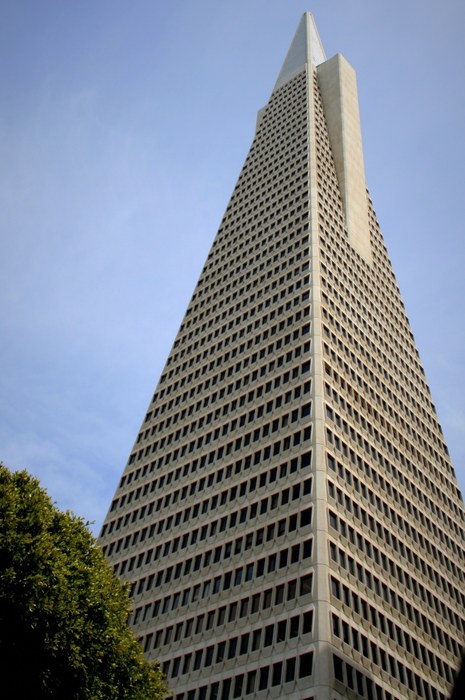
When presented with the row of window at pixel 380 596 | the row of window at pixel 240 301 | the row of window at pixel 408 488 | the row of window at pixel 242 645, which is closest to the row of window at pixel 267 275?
the row of window at pixel 240 301

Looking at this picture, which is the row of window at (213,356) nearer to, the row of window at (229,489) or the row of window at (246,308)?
the row of window at (246,308)

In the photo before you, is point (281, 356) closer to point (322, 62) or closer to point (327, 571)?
point (327, 571)

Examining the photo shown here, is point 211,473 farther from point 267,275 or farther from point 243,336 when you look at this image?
point 267,275

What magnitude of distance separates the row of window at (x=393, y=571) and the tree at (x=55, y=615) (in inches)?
972

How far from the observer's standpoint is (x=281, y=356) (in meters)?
72.1

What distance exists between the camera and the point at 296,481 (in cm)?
5838

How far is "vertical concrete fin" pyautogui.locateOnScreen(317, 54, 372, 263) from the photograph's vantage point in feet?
326

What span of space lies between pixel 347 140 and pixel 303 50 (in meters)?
33.7

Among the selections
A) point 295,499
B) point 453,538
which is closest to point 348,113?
point 453,538

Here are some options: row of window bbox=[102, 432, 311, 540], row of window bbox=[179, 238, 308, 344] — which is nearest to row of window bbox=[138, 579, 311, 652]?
row of window bbox=[102, 432, 311, 540]

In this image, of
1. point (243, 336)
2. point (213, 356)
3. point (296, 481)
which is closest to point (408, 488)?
point (296, 481)

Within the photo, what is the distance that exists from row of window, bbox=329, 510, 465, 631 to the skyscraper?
174mm

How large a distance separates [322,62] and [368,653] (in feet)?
361

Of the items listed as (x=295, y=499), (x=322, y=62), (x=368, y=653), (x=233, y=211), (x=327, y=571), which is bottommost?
(x=368, y=653)
